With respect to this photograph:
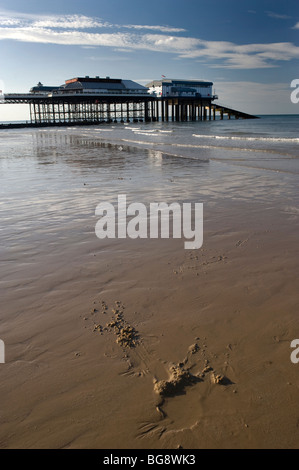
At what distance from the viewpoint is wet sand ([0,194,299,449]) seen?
7.61 feet

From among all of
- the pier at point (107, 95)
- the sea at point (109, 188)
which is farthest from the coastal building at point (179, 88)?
the sea at point (109, 188)

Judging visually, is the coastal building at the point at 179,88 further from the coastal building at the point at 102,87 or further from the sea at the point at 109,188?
the sea at the point at 109,188

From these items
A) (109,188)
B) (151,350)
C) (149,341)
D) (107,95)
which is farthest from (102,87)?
(151,350)

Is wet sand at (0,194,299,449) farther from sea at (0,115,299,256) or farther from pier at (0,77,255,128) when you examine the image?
pier at (0,77,255,128)

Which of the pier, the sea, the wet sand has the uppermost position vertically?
the pier

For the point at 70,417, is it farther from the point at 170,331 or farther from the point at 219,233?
the point at 219,233

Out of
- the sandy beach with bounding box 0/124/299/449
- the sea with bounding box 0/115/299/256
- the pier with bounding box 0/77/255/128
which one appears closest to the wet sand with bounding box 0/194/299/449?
the sandy beach with bounding box 0/124/299/449

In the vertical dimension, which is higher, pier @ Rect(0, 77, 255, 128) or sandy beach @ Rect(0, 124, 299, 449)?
pier @ Rect(0, 77, 255, 128)

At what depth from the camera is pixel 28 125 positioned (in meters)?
81.2

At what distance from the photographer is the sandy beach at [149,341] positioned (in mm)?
2330

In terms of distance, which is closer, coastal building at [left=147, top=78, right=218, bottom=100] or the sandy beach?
the sandy beach

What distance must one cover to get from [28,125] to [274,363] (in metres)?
87.2

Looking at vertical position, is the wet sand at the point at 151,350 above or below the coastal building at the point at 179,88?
below
